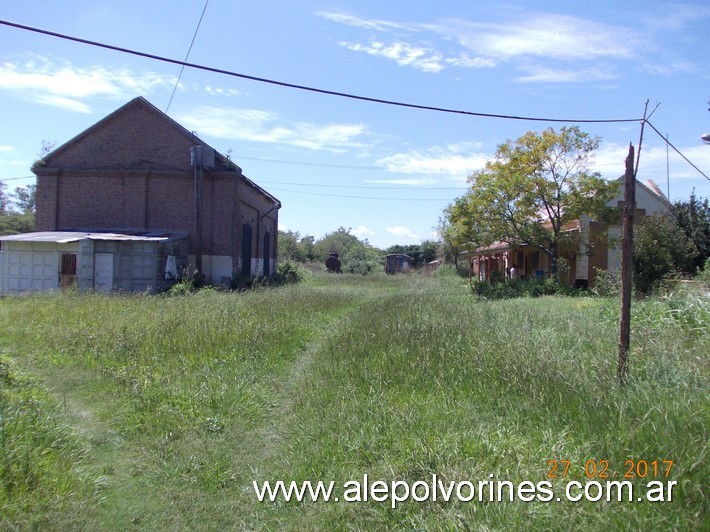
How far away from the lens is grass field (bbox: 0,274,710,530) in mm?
3771

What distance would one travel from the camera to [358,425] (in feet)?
16.8

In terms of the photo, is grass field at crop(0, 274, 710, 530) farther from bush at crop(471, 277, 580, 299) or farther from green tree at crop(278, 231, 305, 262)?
green tree at crop(278, 231, 305, 262)

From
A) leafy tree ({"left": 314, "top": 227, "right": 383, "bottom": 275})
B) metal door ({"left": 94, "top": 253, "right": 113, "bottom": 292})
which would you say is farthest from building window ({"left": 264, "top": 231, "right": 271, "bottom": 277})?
leafy tree ({"left": 314, "top": 227, "right": 383, "bottom": 275})

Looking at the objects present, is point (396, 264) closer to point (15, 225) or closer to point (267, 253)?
point (267, 253)

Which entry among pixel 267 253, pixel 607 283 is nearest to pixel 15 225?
pixel 267 253

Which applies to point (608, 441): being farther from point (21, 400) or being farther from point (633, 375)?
point (21, 400)

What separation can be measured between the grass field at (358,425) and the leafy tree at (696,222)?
19821 millimetres

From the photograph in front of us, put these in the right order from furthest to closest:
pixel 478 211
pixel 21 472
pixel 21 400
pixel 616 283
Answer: pixel 478 211
pixel 616 283
pixel 21 400
pixel 21 472

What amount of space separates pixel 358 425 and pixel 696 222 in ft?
89.3

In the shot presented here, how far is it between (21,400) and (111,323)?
223 inches

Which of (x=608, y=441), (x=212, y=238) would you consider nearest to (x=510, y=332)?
(x=608, y=441)

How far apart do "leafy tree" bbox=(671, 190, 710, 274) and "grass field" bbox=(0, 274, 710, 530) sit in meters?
19.8

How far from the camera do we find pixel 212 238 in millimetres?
26984

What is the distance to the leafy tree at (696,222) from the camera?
25766 millimetres
